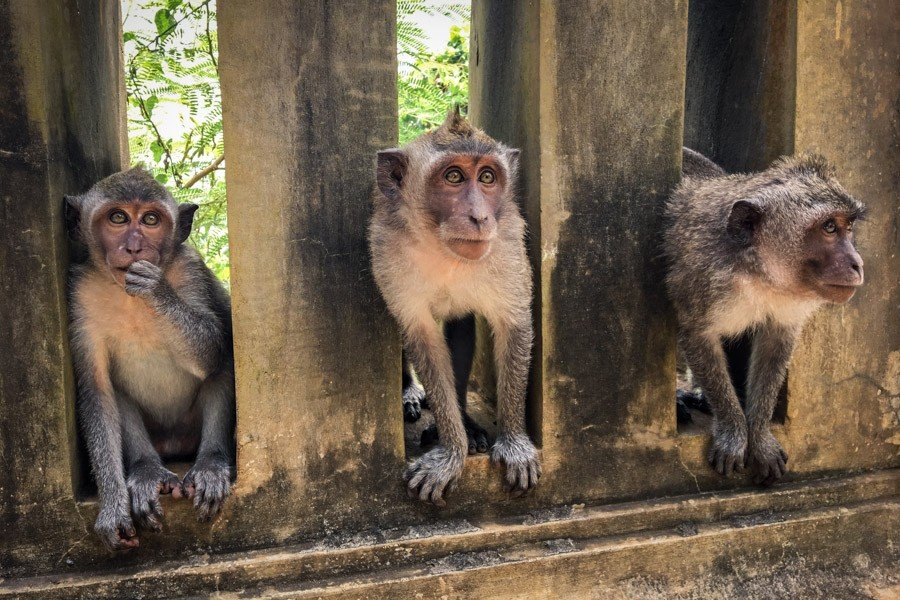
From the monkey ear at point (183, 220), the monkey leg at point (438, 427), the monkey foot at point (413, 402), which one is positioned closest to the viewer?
the monkey leg at point (438, 427)

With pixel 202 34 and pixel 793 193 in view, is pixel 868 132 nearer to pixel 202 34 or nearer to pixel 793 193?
pixel 793 193

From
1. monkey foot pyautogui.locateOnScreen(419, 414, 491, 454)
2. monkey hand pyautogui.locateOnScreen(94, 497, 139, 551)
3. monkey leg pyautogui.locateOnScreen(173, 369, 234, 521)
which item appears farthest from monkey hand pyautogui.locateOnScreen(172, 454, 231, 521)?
monkey foot pyautogui.locateOnScreen(419, 414, 491, 454)

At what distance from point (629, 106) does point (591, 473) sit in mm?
2203

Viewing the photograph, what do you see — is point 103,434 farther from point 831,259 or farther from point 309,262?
point 831,259

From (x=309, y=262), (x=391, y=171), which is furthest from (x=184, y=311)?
(x=391, y=171)

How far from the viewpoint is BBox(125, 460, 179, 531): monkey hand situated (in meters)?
3.69

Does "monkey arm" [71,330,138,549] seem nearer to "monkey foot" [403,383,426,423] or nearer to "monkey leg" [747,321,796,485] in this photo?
"monkey foot" [403,383,426,423]

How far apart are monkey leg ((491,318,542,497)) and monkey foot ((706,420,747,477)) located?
1.16 metres

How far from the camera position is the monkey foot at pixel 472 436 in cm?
437

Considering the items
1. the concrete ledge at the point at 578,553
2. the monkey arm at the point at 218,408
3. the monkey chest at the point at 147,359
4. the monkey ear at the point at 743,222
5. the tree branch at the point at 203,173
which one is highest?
the tree branch at the point at 203,173

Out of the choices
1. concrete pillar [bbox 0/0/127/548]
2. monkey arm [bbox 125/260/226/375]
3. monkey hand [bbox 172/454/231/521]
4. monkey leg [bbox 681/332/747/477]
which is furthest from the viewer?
monkey leg [bbox 681/332/747/477]

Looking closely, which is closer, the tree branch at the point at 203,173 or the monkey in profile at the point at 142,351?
the monkey in profile at the point at 142,351

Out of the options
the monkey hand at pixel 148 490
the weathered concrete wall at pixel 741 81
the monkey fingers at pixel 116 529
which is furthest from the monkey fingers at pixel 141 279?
the weathered concrete wall at pixel 741 81

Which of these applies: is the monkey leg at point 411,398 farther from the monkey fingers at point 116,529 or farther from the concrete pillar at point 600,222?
the monkey fingers at point 116,529
